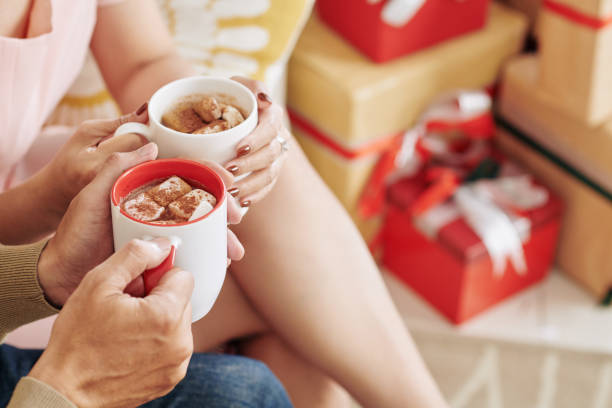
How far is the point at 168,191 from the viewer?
66 cm

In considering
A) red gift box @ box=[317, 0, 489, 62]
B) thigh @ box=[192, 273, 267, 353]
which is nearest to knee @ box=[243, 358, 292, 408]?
thigh @ box=[192, 273, 267, 353]

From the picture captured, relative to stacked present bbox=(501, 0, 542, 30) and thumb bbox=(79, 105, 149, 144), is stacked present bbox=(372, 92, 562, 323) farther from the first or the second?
thumb bbox=(79, 105, 149, 144)

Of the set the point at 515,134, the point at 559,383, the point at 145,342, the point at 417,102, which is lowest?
the point at 559,383

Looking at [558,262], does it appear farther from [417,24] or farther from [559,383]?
[417,24]

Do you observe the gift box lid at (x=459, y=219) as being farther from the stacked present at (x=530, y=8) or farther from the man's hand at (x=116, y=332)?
the man's hand at (x=116, y=332)

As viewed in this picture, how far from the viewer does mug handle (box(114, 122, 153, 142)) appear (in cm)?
72

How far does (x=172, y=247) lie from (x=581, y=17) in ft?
3.33

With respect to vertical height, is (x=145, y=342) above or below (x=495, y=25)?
above

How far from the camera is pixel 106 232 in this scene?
28.4 inches

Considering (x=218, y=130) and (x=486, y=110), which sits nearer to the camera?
(x=218, y=130)

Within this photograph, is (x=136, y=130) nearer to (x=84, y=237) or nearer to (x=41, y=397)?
(x=84, y=237)

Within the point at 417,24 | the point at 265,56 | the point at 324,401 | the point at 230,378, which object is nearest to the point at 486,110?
the point at 417,24

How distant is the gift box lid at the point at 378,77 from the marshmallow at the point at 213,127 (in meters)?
0.71

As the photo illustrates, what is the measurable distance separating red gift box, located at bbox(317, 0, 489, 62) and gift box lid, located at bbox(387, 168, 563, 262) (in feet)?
0.88
